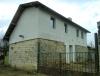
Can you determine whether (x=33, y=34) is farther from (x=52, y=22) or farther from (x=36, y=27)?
(x=52, y=22)

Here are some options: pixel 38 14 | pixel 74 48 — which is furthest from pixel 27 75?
pixel 74 48

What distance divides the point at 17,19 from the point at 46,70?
22.1 feet

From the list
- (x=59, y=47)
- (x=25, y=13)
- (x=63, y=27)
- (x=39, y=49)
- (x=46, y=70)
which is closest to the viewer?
(x=46, y=70)

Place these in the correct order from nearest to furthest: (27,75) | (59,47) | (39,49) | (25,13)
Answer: (27,75) → (39,49) → (25,13) → (59,47)

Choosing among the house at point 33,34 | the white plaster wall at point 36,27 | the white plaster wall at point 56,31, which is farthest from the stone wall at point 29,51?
the white plaster wall at point 56,31

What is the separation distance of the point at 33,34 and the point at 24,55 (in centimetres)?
217

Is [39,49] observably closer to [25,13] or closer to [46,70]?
[46,70]

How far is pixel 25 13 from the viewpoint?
20.8m

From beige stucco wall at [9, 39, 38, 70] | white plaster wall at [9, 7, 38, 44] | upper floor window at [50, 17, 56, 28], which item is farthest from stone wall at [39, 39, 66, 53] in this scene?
upper floor window at [50, 17, 56, 28]

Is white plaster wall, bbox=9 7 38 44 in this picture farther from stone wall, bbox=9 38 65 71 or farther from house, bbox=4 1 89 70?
stone wall, bbox=9 38 65 71

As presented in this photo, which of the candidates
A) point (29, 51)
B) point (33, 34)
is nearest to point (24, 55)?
point (29, 51)

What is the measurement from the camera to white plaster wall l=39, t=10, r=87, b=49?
1978 cm

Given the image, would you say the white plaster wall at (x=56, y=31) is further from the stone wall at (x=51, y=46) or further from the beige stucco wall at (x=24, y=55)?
the beige stucco wall at (x=24, y=55)

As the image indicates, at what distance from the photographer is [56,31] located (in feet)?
72.6
